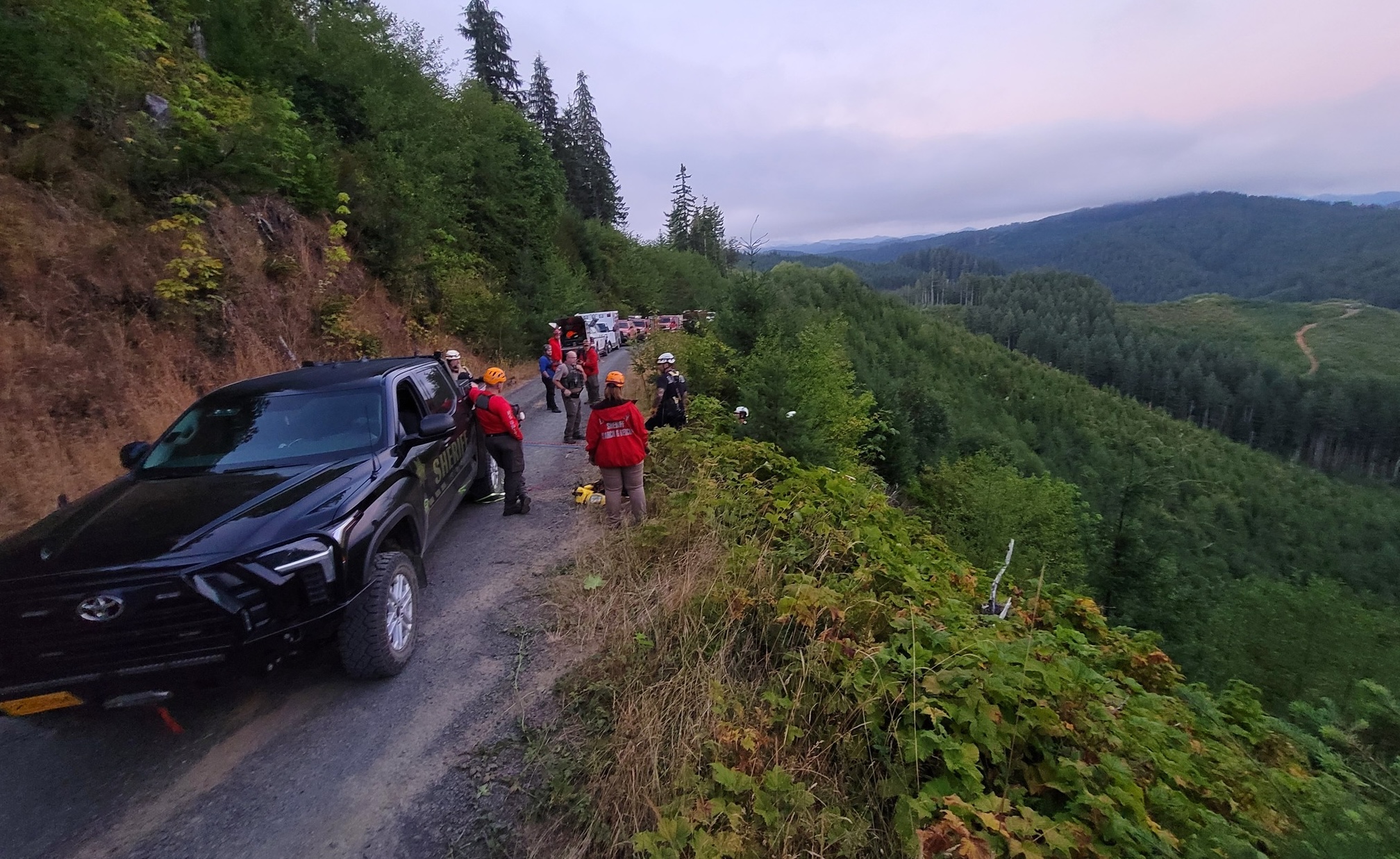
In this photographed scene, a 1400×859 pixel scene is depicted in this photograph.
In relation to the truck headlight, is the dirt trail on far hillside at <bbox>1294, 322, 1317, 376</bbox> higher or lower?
lower

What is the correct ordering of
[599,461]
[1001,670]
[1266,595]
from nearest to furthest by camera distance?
[1001,670] → [599,461] → [1266,595]

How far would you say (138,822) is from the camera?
2.91 m

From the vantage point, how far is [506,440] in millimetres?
6801

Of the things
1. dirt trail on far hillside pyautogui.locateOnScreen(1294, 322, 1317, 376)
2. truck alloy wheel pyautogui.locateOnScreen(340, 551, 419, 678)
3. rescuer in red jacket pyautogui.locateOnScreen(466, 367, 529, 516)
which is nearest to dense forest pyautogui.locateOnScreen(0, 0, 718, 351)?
rescuer in red jacket pyautogui.locateOnScreen(466, 367, 529, 516)

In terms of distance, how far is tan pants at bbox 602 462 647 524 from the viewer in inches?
241

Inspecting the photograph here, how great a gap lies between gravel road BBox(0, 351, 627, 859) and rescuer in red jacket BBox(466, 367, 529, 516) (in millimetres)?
2345

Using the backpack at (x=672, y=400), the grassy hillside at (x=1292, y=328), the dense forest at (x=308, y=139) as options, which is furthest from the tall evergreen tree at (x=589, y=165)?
the grassy hillside at (x=1292, y=328)

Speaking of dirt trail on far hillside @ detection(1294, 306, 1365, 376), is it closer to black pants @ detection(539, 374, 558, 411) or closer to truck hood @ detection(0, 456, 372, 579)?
black pants @ detection(539, 374, 558, 411)

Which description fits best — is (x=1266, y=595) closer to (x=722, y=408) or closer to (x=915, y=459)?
(x=915, y=459)

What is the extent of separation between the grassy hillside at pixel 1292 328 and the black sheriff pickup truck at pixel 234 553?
154m

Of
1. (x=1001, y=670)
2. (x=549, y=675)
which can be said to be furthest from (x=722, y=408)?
(x=1001, y=670)

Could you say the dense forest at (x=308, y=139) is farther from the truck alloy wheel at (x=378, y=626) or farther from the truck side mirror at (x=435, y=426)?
the truck alloy wheel at (x=378, y=626)

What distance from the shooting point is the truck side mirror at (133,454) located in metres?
4.41

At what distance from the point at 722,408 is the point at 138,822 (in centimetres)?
848
